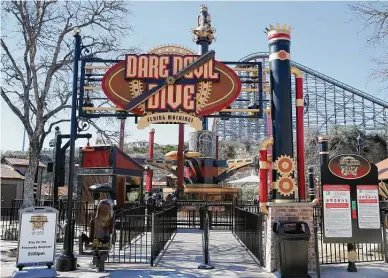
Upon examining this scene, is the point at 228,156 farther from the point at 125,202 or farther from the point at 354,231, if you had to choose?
the point at 354,231

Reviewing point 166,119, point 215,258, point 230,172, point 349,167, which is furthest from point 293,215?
point 230,172

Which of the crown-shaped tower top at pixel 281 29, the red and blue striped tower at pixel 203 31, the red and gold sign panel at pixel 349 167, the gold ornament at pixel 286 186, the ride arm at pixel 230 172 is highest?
the red and blue striped tower at pixel 203 31

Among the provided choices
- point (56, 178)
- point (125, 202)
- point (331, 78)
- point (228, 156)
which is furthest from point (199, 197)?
point (228, 156)

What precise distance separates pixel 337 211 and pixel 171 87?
4.80 m

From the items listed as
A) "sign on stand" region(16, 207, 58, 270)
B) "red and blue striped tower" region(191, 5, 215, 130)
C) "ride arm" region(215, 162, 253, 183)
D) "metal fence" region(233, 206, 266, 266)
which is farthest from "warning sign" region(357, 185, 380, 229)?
"ride arm" region(215, 162, 253, 183)

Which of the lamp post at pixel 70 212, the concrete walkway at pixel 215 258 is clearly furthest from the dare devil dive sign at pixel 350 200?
the lamp post at pixel 70 212

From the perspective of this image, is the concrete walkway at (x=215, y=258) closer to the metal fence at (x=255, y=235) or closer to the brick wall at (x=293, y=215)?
the metal fence at (x=255, y=235)

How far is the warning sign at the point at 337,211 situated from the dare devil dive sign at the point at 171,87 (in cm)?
320

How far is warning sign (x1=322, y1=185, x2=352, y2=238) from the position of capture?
830cm

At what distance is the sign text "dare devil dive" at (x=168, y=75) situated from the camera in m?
9.28

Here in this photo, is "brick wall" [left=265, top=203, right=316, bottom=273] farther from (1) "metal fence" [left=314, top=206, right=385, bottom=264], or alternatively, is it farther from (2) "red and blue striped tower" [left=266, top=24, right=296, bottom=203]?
(1) "metal fence" [left=314, top=206, right=385, bottom=264]

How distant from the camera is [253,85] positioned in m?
9.97

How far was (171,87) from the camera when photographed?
936 cm

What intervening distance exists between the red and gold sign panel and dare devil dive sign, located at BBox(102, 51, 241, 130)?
287cm
